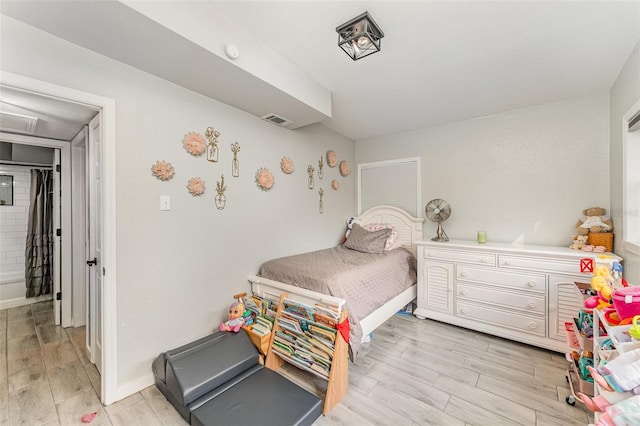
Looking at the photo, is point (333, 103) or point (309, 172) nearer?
point (333, 103)

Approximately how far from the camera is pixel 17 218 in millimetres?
3533

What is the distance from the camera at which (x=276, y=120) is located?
267 centimetres

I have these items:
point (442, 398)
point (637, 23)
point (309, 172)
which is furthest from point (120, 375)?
point (637, 23)

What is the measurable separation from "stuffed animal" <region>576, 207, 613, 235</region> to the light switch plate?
3.54m

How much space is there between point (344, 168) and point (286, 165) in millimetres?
1154

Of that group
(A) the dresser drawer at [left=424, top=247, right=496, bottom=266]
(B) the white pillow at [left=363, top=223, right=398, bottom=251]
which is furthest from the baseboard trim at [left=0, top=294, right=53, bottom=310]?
(A) the dresser drawer at [left=424, top=247, right=496, bottom=266]

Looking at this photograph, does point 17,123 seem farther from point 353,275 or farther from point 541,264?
point 541,264

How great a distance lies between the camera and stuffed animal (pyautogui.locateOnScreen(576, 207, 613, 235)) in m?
2.21

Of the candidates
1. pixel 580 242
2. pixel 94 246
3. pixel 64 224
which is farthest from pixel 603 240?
pixel 64 224

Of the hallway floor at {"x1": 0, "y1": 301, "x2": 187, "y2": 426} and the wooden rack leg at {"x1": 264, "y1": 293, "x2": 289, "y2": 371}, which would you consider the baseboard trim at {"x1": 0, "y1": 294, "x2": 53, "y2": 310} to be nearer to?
the hallway floor at {"x1": 0, "y1": 301, "x2": 187, "y2": 426}

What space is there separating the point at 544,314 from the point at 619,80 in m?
2.00

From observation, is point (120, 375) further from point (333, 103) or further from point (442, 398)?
point (333, 103)

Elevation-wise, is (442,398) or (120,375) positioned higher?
(120,375)

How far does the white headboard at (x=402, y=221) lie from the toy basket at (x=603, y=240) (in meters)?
1.52
